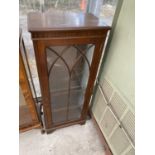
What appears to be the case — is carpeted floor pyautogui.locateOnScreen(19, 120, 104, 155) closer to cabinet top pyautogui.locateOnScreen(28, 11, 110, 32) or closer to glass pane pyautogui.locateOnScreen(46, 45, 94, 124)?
glass pane pyautogui.locateOnScreen(46, 45, 94, 124)

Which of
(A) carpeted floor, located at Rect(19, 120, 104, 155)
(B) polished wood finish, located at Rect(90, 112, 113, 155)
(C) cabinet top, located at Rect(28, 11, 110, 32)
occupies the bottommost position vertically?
(A) carpeted floor, located at Rect(19, 120, 104, 155)

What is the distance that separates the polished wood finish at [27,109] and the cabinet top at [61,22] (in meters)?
0.28

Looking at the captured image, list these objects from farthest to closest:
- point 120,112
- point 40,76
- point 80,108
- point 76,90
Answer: point 80,108, point 76,90, point 120,112, point 40,76

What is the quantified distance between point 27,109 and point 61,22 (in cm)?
85

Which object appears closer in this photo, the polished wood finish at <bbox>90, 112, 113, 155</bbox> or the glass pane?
the glass pane

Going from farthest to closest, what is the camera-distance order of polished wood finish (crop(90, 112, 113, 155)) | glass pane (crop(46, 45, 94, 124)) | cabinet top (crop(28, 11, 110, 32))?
polished wood finish (crop(90, 112, 113, 155)) → glass pane (crop(46, 45, 94, 124)) → cabinet top (crop(28, 11, 110, 32))

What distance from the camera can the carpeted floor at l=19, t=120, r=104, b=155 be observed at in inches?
55.0

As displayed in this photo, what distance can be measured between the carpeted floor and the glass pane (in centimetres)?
18

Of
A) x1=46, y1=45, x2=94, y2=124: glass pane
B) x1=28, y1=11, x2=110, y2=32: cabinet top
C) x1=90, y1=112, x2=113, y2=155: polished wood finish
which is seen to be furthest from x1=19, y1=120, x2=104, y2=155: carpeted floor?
x1=28, y1=11, x2=110, y2=32: cabinet top
